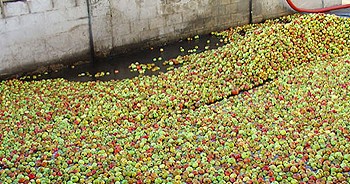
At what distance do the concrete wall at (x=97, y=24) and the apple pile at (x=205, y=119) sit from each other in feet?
2.74

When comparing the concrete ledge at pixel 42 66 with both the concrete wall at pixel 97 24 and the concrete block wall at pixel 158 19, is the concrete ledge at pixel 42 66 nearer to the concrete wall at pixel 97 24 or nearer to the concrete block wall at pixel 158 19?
the concrete wall at pixel 97 24

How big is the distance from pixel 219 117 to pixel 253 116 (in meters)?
0.49

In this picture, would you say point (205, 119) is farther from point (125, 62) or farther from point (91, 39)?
point (91, 39)

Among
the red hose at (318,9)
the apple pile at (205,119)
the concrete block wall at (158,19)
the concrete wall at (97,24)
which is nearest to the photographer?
the apple pile at (205,119)

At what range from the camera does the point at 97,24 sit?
32.3 feet

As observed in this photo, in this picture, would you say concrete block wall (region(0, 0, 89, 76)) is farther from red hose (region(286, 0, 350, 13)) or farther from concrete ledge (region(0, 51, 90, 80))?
red hose (region(286, 0, 350, 13))

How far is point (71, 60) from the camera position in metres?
9.74

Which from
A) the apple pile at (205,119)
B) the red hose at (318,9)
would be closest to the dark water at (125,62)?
the apple pile at (205,119)

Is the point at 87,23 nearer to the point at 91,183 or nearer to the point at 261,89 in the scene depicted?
the point at 261,89

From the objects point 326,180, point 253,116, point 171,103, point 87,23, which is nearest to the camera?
point 326,180

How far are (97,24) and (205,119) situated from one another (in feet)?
14.2

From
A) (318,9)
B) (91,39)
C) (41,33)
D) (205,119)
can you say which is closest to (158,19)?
(91,39)

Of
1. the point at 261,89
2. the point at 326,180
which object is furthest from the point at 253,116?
the point at 326,180

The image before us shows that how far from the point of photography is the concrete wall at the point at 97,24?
347 inches
